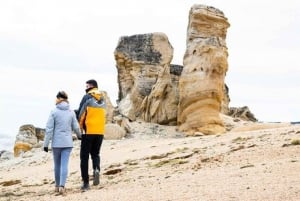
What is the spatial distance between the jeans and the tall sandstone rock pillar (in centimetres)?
1559

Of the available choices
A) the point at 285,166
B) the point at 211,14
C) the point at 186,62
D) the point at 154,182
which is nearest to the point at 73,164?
the point at 154,182

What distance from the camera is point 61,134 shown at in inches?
417

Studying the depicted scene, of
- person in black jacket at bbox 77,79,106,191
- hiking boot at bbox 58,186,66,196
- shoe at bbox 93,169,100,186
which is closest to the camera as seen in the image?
hiking boot at bbox 58,186,66,196

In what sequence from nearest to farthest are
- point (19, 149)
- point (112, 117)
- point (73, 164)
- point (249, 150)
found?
point (249, 150) → point (73, 164) → point (112, 117) → point (19, 149)

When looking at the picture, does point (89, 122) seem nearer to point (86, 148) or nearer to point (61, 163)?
point (86, 148)

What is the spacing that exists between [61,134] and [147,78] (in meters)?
20.9

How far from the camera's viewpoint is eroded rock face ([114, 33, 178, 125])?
96.7ft

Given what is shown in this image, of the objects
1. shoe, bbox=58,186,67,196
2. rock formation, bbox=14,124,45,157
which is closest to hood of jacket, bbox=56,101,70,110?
shoe, bbox=58,186,67,196

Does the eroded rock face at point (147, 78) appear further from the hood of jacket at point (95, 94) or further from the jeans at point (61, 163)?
the hood of jacket at point (95, 94)

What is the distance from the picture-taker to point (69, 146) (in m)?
10.6

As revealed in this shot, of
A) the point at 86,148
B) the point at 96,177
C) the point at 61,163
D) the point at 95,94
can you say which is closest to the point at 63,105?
the point at 95,94

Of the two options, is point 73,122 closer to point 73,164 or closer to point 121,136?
point 73,164

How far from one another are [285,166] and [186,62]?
60.0 ft

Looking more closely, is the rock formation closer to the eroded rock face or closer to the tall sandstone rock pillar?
the eroded rock face
